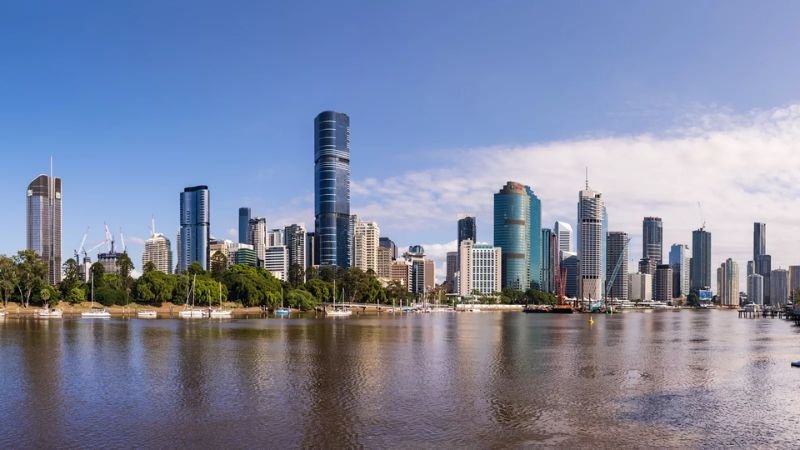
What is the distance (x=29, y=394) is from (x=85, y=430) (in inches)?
707

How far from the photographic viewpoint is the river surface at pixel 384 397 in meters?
50.1

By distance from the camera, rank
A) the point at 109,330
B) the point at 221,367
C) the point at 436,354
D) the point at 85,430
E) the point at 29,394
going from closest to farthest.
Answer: the point at 85,430, the point at 29,394, the point at 221,367, the point at 436,354, the point at 109,330

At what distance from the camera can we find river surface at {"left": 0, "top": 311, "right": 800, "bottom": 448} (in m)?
50.1

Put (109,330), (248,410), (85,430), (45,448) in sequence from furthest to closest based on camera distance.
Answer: (109,330)
(248,410)
(85,430)
(45,448)

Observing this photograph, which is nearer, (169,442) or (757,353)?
(169,442)

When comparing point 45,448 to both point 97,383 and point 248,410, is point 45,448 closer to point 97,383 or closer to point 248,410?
point 248,410

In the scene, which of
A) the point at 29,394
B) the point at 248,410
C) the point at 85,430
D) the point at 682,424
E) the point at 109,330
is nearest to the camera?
the point at 85,430

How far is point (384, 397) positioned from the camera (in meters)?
65.6

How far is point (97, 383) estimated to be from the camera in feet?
234

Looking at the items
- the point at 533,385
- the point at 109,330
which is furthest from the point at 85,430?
the point at 109,330

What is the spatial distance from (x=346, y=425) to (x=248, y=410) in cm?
1034

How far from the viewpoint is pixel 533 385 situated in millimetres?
74125

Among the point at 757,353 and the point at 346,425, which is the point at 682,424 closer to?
the point at 346,425

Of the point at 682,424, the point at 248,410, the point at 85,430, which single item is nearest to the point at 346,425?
the point at 248,410
